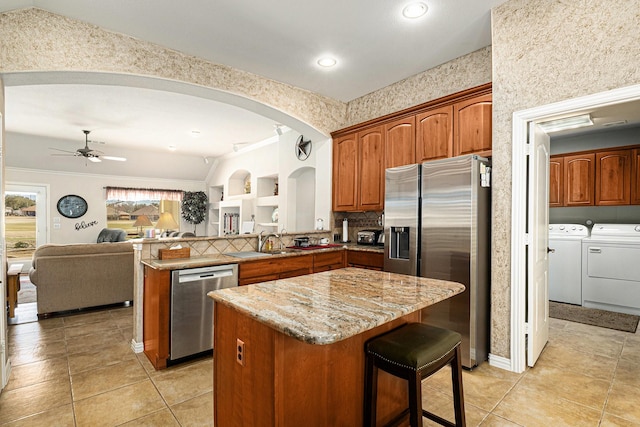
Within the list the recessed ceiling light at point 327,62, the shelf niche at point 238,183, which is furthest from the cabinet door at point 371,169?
the shelf niche at point 238,183

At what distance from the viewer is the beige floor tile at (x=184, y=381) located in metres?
2.33

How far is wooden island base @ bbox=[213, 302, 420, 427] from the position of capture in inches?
51.0

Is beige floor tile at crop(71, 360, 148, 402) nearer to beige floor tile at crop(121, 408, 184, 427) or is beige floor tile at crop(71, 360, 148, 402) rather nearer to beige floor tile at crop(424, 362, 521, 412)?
beige floor tile at crop(121, 408, 184, 427)

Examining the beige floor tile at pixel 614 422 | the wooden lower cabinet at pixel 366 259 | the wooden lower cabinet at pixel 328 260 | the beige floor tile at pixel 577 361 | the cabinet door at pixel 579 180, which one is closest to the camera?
the beige floor tile at pixel 614 422

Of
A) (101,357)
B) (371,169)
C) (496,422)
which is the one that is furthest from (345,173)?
(101,357)

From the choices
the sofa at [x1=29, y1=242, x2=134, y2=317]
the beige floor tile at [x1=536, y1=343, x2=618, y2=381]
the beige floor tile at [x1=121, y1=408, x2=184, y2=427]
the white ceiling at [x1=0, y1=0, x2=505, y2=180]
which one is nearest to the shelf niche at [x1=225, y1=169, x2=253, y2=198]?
the white ceiling at [x1=0, y1=0, x2=505, y2=180]

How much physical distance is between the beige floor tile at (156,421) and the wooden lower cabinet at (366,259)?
7.95ft

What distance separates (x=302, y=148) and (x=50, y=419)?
4.53 m

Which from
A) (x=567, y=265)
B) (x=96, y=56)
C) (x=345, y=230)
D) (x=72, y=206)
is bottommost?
(x=567, y=265)

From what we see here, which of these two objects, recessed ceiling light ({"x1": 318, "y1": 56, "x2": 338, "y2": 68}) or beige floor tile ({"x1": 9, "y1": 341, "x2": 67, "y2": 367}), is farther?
recessed ceiling light ({"x1": 318, "y1": 56, "x2": 338, "y2": 68})

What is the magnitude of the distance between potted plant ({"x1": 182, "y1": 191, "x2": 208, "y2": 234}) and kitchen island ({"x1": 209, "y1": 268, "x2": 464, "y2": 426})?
796 centimetres

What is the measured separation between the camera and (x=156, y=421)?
2033 millimetres

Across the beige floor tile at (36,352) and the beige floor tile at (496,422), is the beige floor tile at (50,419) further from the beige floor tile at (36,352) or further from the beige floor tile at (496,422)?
the beige floor tile at (496,422)

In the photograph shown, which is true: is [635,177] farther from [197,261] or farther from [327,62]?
[197,261]
